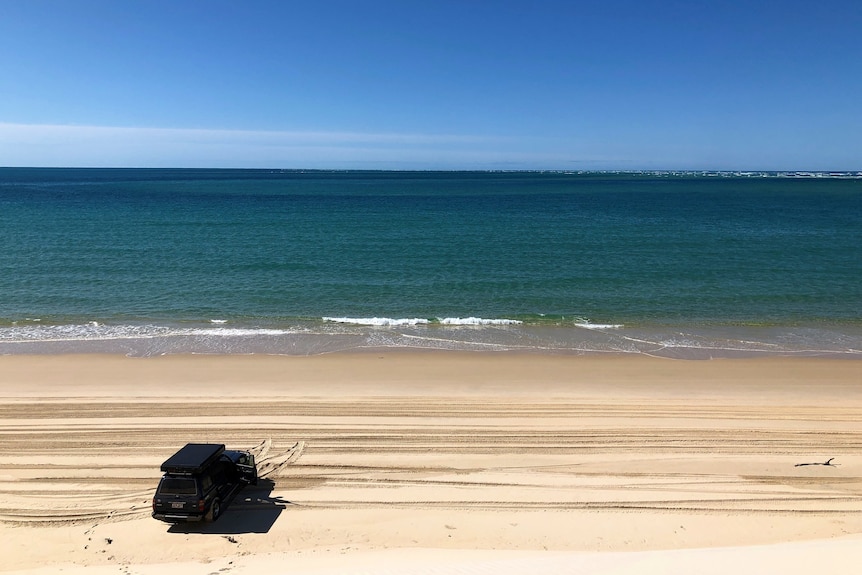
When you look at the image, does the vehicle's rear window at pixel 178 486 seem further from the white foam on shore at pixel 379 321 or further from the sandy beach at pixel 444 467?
the white foam on shore at pixel 379 321

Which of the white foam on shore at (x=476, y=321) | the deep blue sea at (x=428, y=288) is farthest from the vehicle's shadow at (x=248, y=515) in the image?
the white foam on shore at (x=476, y=321)

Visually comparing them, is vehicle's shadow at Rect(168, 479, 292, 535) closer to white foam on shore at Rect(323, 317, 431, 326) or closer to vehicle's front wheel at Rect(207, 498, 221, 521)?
vehicle's front wheel at Rect(207, 498, 221, 521)

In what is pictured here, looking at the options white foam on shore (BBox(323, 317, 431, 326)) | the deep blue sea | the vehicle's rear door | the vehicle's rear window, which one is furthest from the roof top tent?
white foam on shore (BBox(323, 317, 431, 326))

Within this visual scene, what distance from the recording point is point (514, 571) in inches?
338

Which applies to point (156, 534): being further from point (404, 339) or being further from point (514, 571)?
point (404, 339)

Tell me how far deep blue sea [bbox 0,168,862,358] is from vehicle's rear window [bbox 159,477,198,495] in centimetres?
1166

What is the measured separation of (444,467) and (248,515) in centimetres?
440

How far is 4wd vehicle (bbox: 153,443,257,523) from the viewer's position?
32.4 ft

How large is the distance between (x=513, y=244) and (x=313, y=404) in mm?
31629

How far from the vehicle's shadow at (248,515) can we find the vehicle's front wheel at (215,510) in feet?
0.44

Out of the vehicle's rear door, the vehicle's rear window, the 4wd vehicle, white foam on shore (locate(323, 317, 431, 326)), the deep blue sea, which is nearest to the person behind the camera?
the 4wd vehicle

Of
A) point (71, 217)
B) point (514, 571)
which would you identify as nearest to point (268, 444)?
point (514, 571)

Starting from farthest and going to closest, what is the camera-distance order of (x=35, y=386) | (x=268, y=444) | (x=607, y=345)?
1. (x=607, y=345)
2. (x=35, y=386)
3. (x=268, y=444)

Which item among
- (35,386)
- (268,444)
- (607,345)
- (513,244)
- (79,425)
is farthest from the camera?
(513,244)
